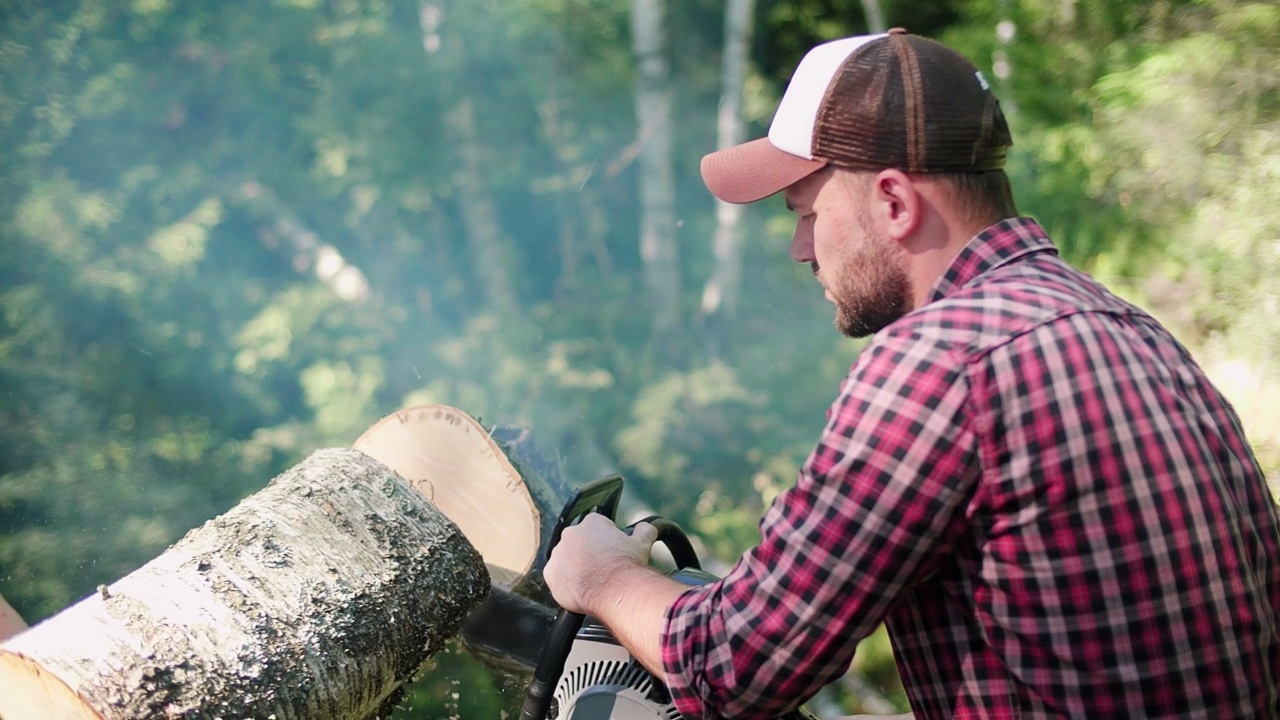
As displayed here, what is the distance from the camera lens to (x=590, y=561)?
1528mm

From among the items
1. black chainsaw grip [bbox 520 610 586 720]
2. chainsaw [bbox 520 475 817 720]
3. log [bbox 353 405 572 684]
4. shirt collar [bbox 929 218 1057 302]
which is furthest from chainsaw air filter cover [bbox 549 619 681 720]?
shirt collar [bbox 929 218 1057 302]

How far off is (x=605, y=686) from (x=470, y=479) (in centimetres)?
115

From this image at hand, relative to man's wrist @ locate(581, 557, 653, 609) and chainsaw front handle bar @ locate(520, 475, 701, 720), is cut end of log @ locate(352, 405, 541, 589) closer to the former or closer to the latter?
chainsaw front handle bar @ locate(520, 475, 701, 720)

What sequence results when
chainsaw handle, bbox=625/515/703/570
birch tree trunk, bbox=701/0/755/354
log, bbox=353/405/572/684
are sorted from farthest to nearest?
birch tree trunk, bbox=701/0/755/354, log, bbox=353/405/572/684, chainsaw handle, bbox=625/515/703/570

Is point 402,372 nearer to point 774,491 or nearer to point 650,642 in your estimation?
point 774,491

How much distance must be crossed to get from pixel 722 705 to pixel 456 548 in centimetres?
114

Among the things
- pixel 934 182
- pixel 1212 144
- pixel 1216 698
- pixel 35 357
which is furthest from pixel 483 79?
pixel 1216 698

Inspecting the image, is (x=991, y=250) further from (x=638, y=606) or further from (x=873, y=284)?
(x=638, y=606)

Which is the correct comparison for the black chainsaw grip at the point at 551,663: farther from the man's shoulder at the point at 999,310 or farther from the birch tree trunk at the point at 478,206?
the birch tree trunk at the point at 478,206

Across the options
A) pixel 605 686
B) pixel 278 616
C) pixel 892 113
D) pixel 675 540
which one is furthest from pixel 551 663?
pixel 892 113

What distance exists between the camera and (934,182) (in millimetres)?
1326

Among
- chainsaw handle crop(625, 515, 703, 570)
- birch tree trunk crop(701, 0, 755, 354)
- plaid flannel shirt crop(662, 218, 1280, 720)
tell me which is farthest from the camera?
birch tree trunk crop(701, 0, 755, 354)

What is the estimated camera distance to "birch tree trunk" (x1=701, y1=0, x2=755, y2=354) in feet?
25.2

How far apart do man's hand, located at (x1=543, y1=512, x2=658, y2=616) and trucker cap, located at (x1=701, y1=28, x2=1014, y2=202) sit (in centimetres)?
67
